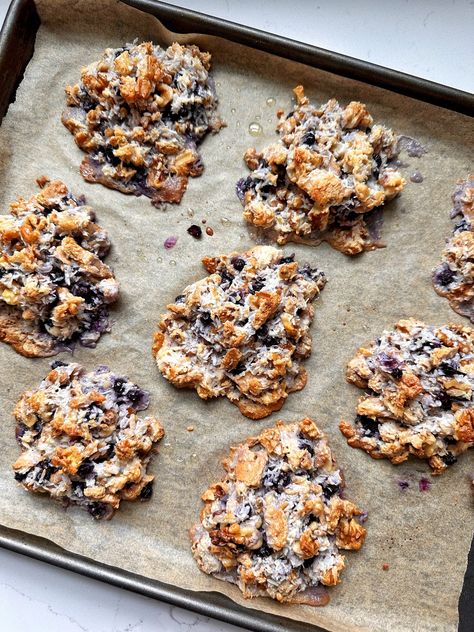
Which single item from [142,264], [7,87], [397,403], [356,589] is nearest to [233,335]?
[142,264]

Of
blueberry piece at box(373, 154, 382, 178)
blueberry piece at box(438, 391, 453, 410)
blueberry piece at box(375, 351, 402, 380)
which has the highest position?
blueberry piece at box(373, 154, 382, 178)

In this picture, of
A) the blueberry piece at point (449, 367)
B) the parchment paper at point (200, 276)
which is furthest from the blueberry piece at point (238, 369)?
the blueberry piece at point (449, 367)

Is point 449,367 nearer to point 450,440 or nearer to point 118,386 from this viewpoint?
point 450,440

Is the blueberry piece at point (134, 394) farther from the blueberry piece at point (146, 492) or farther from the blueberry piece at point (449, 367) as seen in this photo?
the blueberry piece at point (449, 367)

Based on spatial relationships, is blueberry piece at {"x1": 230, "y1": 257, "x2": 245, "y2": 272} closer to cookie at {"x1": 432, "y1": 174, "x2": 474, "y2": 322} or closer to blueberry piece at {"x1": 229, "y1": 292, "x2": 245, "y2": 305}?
blueberry piece at {"x1": 229, "y1": 292, "x2": 245, "y2": 305}

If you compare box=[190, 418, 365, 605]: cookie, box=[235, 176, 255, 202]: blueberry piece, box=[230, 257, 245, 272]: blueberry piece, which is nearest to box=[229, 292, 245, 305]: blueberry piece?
box=[230, 257, 245, 272]: blueberry piece

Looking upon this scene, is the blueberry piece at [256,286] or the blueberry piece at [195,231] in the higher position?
the blueberry piece at [195,231]

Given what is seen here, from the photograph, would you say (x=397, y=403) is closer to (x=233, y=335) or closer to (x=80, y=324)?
(x=233, y=335)
